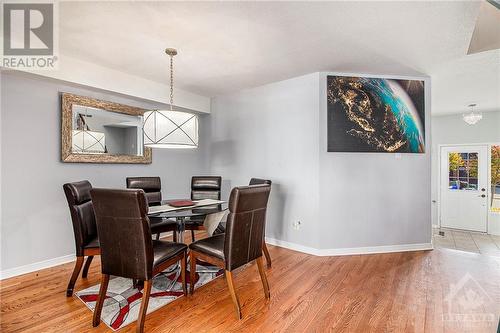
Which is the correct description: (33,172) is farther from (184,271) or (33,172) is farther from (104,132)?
(184,271)

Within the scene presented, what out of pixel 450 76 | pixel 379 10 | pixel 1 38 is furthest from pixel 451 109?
pixel 1 38

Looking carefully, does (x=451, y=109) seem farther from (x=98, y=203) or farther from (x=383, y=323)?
(x=98, y=203)

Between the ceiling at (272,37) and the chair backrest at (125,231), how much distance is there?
1497 millimetres

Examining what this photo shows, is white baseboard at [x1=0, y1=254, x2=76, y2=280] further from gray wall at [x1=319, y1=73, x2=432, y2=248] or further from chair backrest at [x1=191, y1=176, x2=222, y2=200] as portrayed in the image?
gray wall at [x1=319, y1=73, x2=432, y2=248]

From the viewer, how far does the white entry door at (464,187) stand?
547 cm

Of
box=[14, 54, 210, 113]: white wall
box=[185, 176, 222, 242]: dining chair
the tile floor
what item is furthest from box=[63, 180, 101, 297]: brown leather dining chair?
the tile floor

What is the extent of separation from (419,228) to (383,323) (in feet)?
7.24

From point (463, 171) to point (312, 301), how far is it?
18.4 feet

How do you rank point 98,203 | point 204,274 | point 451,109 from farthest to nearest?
point 451,109, point 204,274, point 98,203

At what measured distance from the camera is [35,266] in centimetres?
284

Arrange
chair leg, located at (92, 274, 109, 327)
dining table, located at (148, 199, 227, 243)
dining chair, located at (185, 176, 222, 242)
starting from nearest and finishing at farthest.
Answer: chair leg, located at (92, 274, 109, 327), dining table, located at (148, 199, 227, 243), dining chair, located at (185, 176, 222, 242)

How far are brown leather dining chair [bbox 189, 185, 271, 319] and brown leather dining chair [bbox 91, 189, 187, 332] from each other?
1.50ft

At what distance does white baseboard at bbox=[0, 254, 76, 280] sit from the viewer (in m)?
2.65

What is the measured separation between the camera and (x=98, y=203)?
1.84 meters
